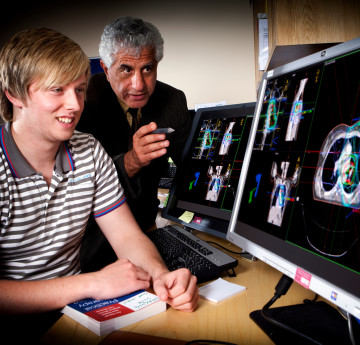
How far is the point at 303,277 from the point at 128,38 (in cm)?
127

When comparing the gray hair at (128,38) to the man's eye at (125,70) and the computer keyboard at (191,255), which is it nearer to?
the man's eye at (125,70)

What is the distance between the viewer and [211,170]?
1153mm

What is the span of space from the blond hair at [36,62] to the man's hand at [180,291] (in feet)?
2.12

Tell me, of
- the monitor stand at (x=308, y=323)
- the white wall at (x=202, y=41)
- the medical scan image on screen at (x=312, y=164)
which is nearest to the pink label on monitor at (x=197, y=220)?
the medical scan image on screen at (x=312, y=164)

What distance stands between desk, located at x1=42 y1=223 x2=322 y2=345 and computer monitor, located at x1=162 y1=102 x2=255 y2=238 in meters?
0.33

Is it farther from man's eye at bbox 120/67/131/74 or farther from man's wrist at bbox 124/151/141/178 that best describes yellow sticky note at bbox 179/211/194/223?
man's eye at bbox 120/67/131/74

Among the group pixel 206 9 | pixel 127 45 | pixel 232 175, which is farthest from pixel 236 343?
pixel 206 9

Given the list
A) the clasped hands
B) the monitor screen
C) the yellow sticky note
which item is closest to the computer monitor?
the yellow sticky note

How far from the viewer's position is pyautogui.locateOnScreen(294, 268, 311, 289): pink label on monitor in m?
0.56

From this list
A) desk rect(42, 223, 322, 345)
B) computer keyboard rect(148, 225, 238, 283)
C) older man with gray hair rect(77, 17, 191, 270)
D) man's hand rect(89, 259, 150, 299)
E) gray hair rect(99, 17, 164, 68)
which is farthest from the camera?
gray hair rect(99, 17, 164, 68)

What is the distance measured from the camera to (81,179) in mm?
1079

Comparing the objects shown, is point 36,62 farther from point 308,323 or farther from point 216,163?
point 308,323

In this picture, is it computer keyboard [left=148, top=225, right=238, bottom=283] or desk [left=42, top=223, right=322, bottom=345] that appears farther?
computer keyboard [left=148, top=225, right=238, bottom=283]

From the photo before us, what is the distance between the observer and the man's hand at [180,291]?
695mm
